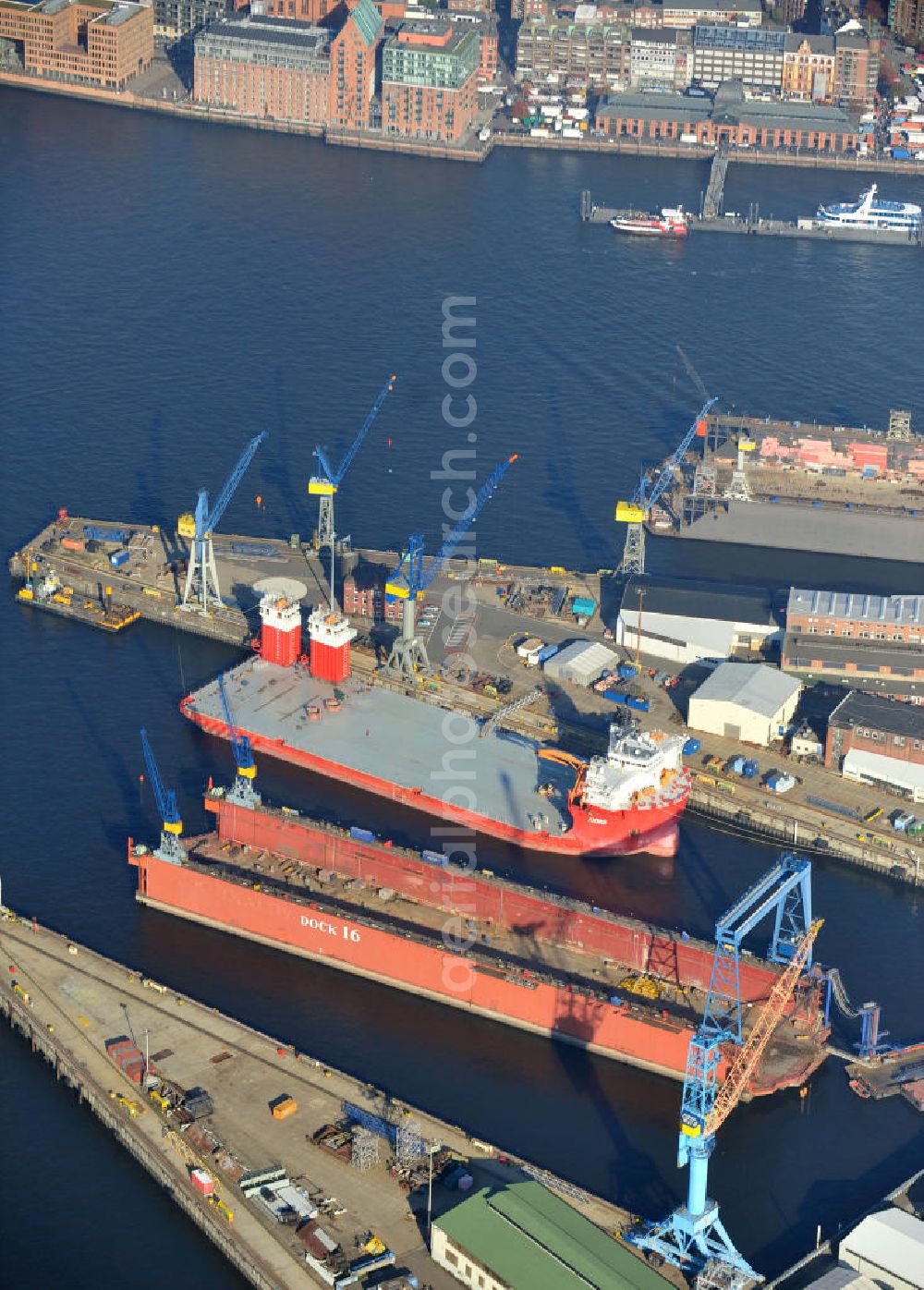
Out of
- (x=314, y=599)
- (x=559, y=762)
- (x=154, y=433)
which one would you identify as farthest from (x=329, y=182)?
(x=559, y=762)

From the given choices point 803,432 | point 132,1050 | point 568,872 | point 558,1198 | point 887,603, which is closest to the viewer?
point 558,1198

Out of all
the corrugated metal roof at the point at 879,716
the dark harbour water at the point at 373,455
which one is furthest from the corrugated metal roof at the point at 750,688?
the dark harbour water at the point at 373,455

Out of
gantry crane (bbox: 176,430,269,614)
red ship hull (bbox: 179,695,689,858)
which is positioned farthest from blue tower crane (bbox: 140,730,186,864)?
gantry crane (bbox: 176,430,269,614)

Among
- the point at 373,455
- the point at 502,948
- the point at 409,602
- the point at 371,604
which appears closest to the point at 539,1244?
the point at 502,948

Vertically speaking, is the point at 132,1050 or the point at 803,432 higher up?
the point at 803,432

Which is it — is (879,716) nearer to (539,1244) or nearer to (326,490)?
(326,490)

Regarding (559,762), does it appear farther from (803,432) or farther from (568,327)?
(568,327)

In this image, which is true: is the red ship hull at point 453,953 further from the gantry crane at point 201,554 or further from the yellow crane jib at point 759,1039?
the gantry crane at point 201,554
